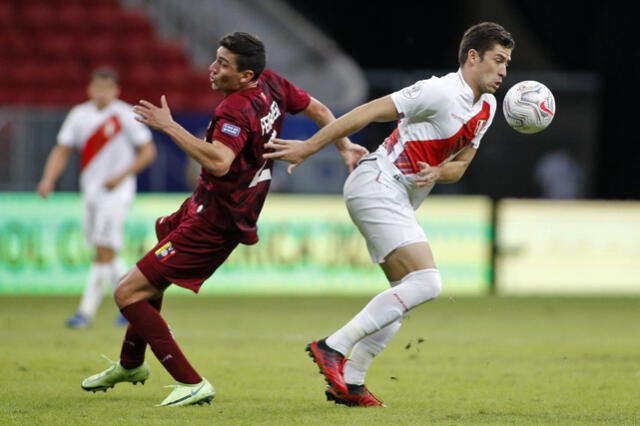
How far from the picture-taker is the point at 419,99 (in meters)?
6.29

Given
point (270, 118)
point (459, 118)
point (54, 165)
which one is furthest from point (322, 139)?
point (54, 165)

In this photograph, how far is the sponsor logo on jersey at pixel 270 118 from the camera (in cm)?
636

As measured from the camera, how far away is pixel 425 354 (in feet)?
30.1

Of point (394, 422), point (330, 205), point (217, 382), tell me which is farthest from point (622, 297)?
point (394, 422)

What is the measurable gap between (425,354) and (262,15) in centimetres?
1211

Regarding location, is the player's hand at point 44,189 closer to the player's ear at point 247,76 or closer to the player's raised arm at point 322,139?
the player's ear at point 247,76

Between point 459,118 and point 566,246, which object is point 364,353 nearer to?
point 459,118

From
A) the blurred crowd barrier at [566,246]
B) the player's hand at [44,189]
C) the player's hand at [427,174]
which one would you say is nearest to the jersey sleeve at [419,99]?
the player's hand at [427,174]

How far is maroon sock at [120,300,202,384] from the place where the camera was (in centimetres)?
635

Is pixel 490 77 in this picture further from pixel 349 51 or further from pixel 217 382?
pixel 349 51

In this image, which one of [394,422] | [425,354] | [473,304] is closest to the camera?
[394,422]

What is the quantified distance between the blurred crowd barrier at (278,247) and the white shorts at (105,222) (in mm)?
2946

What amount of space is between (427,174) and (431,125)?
298 millimetres

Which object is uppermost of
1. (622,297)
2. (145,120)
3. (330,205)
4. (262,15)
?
(262,15)
